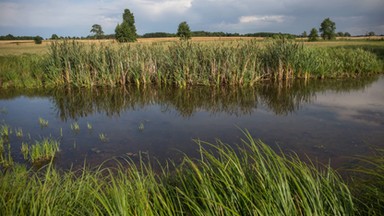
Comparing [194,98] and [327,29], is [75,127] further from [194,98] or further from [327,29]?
[327,29]

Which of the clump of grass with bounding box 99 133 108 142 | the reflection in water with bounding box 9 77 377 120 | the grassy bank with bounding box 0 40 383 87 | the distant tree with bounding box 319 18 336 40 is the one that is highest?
the distant tree with bounding box 319 18 336 40

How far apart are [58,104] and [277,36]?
11.9 m

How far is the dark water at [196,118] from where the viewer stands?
672cm

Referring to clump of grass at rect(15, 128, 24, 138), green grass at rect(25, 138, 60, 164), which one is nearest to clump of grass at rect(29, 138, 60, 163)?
green grass at rect(25, 138, 60, 164)

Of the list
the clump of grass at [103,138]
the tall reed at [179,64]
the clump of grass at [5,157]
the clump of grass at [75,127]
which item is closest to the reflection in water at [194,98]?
the tall reed at [179,64]

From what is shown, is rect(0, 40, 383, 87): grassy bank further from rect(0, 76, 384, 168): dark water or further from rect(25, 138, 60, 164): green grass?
rect(25, 138, 60, 164): green grass

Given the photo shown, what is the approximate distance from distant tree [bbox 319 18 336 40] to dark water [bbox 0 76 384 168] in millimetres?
87041

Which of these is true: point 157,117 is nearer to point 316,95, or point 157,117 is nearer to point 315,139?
point 315,139

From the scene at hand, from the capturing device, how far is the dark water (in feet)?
22.1

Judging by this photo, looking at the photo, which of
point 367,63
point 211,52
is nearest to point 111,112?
point 211,52

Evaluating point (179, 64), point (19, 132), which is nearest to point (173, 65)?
point (179, 64)

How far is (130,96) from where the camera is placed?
1318 centimetres

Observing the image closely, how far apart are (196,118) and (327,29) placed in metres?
97.1

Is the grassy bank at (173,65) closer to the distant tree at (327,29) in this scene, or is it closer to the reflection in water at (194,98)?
the reflection in water at (194,98)
